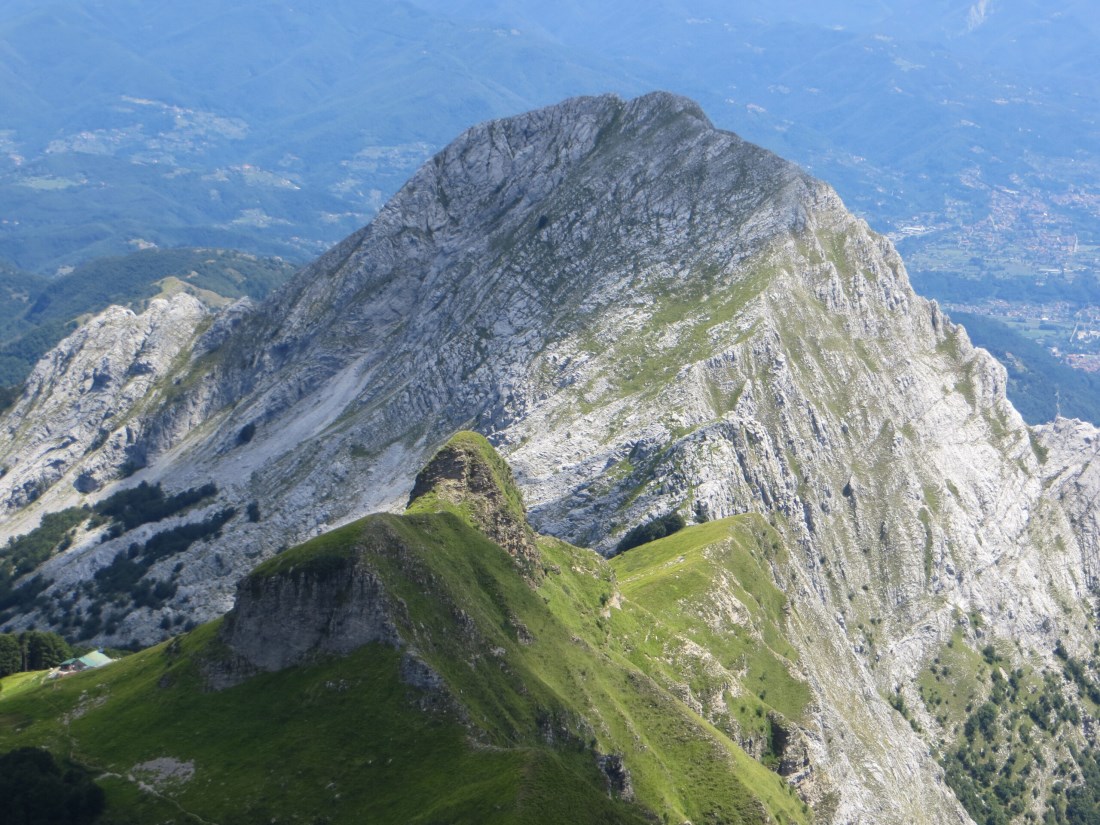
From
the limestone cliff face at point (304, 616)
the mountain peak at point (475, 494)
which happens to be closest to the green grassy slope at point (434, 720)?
the limestone cliff face at point (304, 616)

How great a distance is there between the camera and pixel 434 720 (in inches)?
3760

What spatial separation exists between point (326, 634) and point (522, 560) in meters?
34.0

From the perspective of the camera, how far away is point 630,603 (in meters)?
148

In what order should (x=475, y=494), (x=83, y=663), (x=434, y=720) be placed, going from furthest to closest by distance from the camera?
(x=83, y=663) → (x=475, y=494) → (x=434, y=720)

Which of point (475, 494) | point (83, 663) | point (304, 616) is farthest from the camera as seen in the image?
point (83, 663)

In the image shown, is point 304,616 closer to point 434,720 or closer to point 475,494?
point 434,720

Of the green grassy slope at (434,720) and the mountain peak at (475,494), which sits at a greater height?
the mountain peak at (475,494)

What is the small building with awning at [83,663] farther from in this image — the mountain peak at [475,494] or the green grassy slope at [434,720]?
the mountain peak at [475,494]

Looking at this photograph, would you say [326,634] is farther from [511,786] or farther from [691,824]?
[691,824]

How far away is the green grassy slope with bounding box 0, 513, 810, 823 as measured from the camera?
9012 cm

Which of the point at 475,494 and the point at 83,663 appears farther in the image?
the point at 83,663

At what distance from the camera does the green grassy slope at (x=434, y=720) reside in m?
90.1

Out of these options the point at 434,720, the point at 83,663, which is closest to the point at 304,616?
the point at 434,720

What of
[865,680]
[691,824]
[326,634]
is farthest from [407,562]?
[865,680]
